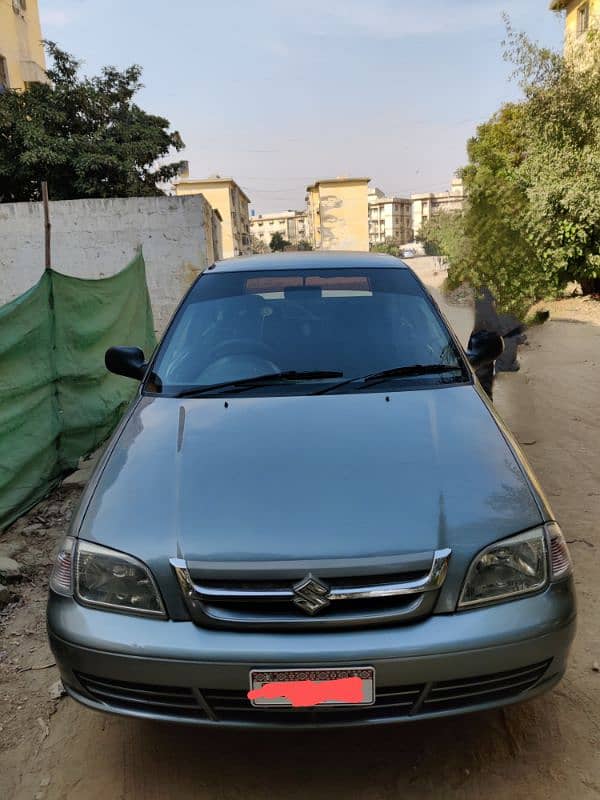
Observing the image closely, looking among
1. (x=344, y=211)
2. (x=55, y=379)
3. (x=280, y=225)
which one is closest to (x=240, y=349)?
(x=55, y=379)

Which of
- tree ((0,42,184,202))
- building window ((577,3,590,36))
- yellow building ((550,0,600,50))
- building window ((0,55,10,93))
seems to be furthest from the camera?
building window ((577,3,590,36))

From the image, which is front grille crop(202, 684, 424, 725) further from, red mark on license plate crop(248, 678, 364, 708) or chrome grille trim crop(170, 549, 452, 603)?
chrome grille trim crop(170, 549, 452, 603)

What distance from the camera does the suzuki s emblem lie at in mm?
1793

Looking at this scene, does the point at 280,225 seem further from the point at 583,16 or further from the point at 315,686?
the point at 315,686

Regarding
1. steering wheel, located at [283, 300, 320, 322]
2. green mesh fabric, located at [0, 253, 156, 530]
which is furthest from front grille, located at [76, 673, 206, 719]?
green mesh fabric, located at [0, 253, 156, 530]

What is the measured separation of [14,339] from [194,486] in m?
2.90

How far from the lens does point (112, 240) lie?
32.3 feet

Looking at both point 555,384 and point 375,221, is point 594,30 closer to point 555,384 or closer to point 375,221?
point 555,384

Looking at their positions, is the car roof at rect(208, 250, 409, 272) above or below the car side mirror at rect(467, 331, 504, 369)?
above

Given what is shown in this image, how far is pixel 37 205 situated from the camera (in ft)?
31.9

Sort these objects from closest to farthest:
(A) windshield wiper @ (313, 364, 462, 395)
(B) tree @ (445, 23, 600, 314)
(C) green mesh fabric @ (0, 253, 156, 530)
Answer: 1. (A) windshield wiper @ (313, 364, 462, 395)
2. (C) green mesh fabric @ (0, 253, 156, 530)
3. (B) tree @ (445, 23, 600, 314)

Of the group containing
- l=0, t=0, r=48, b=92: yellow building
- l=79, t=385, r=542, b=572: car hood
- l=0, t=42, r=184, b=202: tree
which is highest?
l=0, t=0, r=48, b=92: yellow building

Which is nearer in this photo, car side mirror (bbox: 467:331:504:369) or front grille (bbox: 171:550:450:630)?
front grille (bbox: 171:550:450:630)

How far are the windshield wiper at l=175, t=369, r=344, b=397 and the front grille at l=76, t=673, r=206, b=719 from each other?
3.97ft
